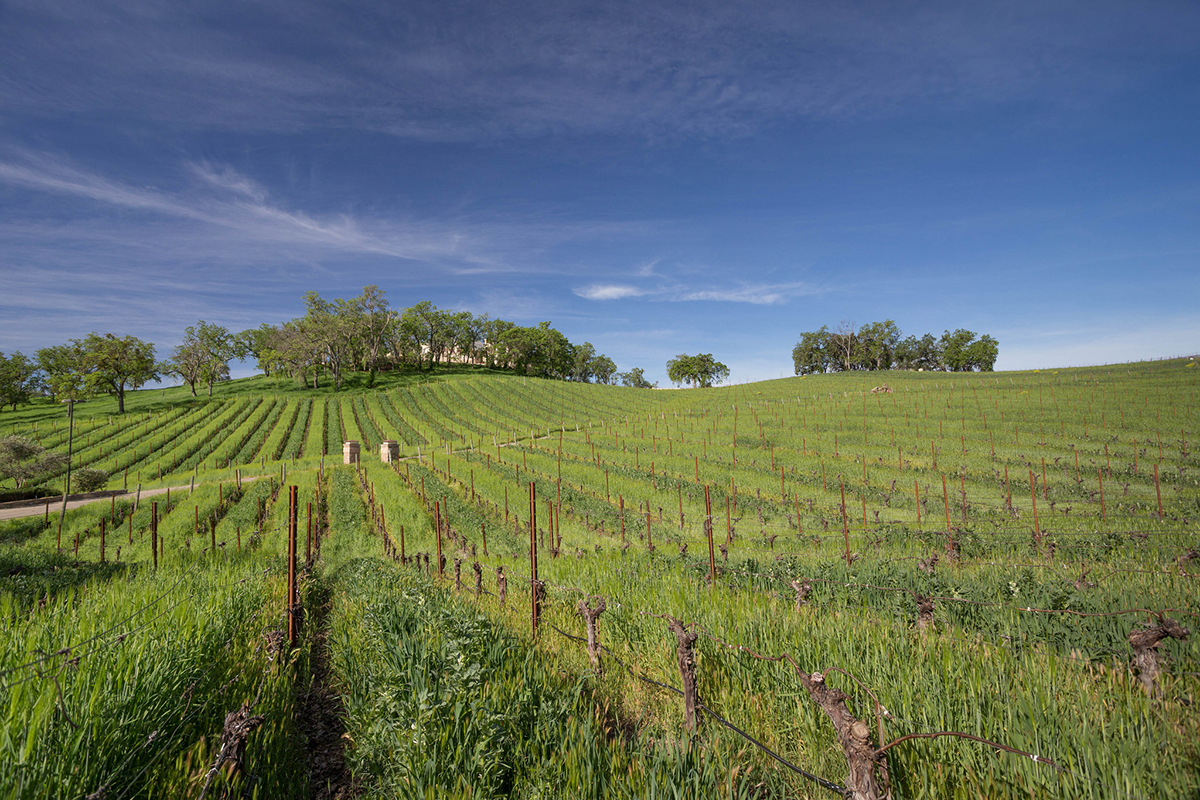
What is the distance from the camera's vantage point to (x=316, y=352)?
82.2 m

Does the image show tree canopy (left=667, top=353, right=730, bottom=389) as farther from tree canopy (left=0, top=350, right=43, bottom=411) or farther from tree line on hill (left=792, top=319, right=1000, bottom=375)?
tree canopy (left=0, top=350, right=43, bottom=411)

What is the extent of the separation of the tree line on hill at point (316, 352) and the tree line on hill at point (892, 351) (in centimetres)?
7943

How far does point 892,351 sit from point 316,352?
148 meters

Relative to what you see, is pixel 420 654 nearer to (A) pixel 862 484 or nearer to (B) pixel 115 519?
(A) pixel 862 484

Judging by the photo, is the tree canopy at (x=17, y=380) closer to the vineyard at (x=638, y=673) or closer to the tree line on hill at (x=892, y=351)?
the vineyard at (x=638, y=673)

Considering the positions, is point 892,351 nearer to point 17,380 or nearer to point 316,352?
point 316,352

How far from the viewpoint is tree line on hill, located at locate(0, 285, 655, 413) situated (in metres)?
73.1

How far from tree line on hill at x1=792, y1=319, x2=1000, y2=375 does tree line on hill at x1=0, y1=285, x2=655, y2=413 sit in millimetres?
79427

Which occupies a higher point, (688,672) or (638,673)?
(688,672)

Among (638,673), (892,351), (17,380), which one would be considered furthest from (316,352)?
(892,351)

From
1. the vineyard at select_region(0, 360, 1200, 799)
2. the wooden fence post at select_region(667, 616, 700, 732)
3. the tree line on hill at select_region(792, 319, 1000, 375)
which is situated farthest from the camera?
the tree line on hill at select_region(792, 319, 1000, 375)

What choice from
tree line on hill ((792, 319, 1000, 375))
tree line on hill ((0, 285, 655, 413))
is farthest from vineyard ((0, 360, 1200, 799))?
tree line on hill ((792, 319, 1000, 375))

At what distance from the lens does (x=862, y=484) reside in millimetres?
26484

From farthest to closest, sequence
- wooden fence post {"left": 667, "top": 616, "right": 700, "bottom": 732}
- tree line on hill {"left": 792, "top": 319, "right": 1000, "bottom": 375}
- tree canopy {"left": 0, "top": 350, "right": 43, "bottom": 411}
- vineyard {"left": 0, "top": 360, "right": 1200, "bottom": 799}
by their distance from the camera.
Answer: tree line on hill {"left": 792, "top": 319, "right": 1000, "bottom": 375}
tree canopy {"left": 0, "top": 350, "right": 43, "bottom": 411}
wooden fence post {"left": 667, "top": 616, "right": 700, "bottom": 732}
vineyard {"left": 0, "top": 360, "right": 1200, "bottom": 799}
